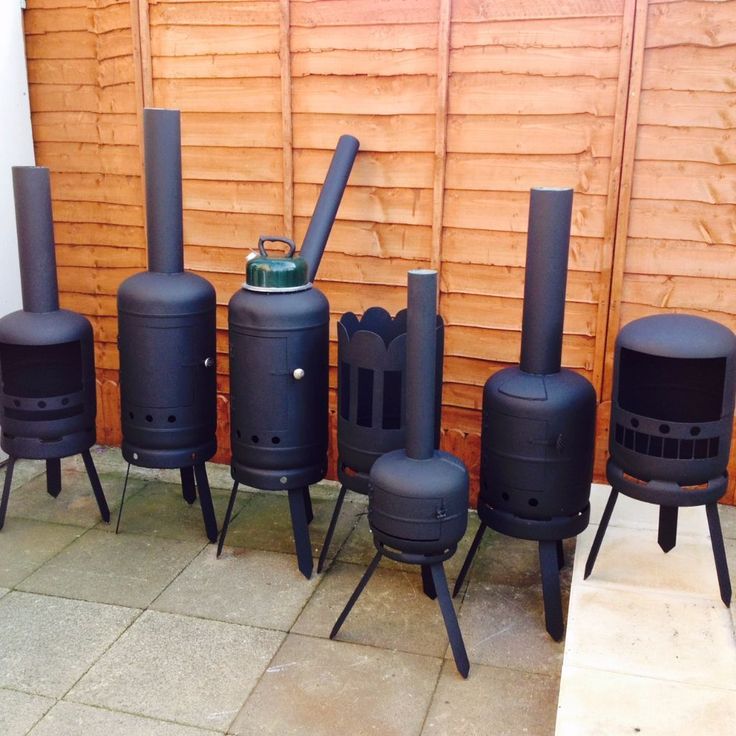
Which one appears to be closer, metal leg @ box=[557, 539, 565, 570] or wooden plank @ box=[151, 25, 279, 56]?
metal leg @ box=[557, 539, 565, 570]

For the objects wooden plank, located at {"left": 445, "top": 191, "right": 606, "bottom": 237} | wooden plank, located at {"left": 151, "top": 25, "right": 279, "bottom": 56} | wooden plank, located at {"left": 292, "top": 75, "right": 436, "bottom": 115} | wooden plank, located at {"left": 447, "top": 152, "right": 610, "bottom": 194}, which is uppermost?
wooden plank, located at {"left": 151, "top": 25, "right": 279, "bottom": 56}

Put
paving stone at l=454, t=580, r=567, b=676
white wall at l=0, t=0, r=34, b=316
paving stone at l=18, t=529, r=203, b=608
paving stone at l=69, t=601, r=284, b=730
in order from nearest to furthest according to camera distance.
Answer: paving stone at l=69, t=601, r=284, b=730 → paving stone at l=454, t=580, r=567, b=676 → paving stone at l=18, t=529, r=203, b=608 → white wall at l=0, t=0, r=34, b=316

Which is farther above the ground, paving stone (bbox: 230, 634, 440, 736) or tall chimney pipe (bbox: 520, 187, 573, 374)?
tall chimney pipe (bbox: 520, 187, 573, 374)

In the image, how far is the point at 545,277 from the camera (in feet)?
10.5

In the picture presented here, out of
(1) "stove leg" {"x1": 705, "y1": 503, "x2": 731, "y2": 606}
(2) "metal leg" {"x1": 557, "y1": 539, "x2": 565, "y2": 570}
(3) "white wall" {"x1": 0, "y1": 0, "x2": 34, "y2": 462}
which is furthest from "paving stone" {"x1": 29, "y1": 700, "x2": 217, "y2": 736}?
(3) "white wall" {"x1": 0, "y1": 0, "x2": 34, "y2": 462}

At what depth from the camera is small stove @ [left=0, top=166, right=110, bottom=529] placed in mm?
3789

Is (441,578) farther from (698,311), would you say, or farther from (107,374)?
(107,374)

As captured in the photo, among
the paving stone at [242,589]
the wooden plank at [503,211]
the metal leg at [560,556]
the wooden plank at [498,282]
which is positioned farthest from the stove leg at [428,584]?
the wooden plank at [503,211]

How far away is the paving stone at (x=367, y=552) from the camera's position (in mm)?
3755

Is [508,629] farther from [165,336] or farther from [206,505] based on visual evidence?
[165,336]

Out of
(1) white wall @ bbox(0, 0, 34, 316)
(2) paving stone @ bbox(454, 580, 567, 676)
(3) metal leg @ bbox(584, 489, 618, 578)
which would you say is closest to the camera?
(2) paving stone @ bbox(454, 580, 567, 676)

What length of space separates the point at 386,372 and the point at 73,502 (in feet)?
6.37

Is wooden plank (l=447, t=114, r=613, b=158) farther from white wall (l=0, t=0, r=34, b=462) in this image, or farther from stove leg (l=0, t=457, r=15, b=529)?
stove leg (l=0, t=457, r=15, b=529)

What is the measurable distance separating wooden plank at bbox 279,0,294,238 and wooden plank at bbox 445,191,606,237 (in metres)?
0.80
